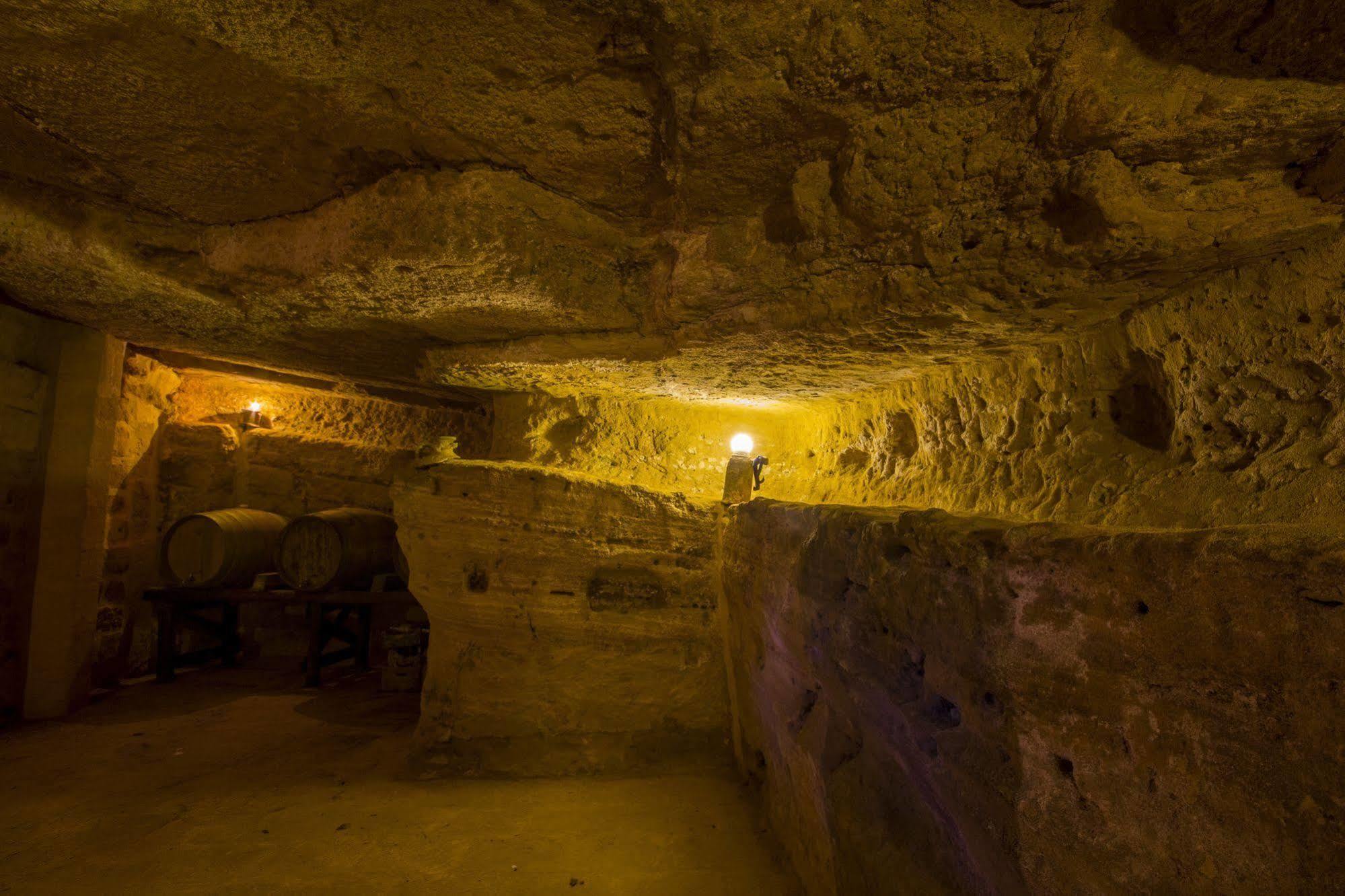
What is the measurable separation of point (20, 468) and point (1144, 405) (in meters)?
6.86

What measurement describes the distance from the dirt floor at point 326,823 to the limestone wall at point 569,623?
22 centimetres

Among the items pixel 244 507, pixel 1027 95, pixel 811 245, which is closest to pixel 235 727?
pixel 244 507

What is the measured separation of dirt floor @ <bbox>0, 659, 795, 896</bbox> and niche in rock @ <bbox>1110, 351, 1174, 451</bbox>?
229cm

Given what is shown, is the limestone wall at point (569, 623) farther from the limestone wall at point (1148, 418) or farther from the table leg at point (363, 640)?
the table leg at point (363, 640)

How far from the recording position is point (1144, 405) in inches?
81.5

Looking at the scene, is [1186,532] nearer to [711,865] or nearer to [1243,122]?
[1243,122]

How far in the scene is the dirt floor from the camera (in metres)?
2.66

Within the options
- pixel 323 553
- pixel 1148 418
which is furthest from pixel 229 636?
pixel 1148 418

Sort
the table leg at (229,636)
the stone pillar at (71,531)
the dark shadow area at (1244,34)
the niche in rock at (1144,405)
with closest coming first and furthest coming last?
the dark shadow area at (1244,34) → the niche in rock at (1144,405) → the stone pillar at (71,531) → the table leg at (229,636)

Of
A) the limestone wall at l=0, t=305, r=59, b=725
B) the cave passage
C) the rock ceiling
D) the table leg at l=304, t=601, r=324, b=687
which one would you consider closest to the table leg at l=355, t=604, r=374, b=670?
the table leg at l=304, t=601, r=324, b=687

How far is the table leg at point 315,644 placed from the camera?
554 centimetres

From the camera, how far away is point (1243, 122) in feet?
4.71

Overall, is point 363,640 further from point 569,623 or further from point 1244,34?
point 1244,34

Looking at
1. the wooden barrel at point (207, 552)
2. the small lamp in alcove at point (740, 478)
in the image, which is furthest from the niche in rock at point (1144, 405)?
the wooden barrel at point (207, 552)
